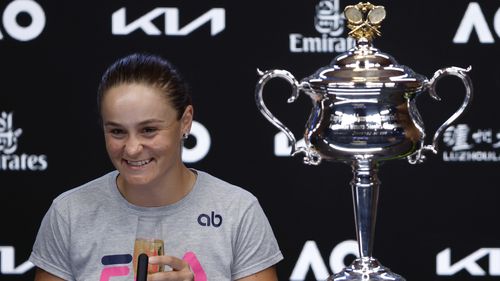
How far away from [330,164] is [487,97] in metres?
0.49

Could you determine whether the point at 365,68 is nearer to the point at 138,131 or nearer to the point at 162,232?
the point at 138,131

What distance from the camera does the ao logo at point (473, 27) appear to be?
11.4 ft

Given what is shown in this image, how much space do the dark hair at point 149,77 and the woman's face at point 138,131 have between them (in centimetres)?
2

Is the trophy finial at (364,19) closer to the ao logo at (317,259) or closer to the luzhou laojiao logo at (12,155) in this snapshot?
the ao logo at (317,259)

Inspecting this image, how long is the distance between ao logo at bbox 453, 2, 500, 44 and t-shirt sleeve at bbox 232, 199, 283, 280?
4.06 ft

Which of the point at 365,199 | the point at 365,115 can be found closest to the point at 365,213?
the point at 365,199

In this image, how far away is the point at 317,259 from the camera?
3.58 m

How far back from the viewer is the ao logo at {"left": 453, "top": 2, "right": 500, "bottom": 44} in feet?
11.4

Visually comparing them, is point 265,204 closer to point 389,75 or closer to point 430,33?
point 430,33

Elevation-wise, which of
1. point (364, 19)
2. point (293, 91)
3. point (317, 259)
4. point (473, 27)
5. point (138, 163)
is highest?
point (473, 27)

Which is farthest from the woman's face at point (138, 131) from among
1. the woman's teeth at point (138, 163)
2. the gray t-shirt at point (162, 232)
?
the gray t-shirt at point (162, 232)

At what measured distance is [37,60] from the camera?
352 cm

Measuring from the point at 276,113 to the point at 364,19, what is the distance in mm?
1399

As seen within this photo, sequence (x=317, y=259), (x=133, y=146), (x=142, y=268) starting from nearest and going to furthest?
1. (x=142, y=268)
2. (x=133, y=146)
3. (x=317, y=259)
